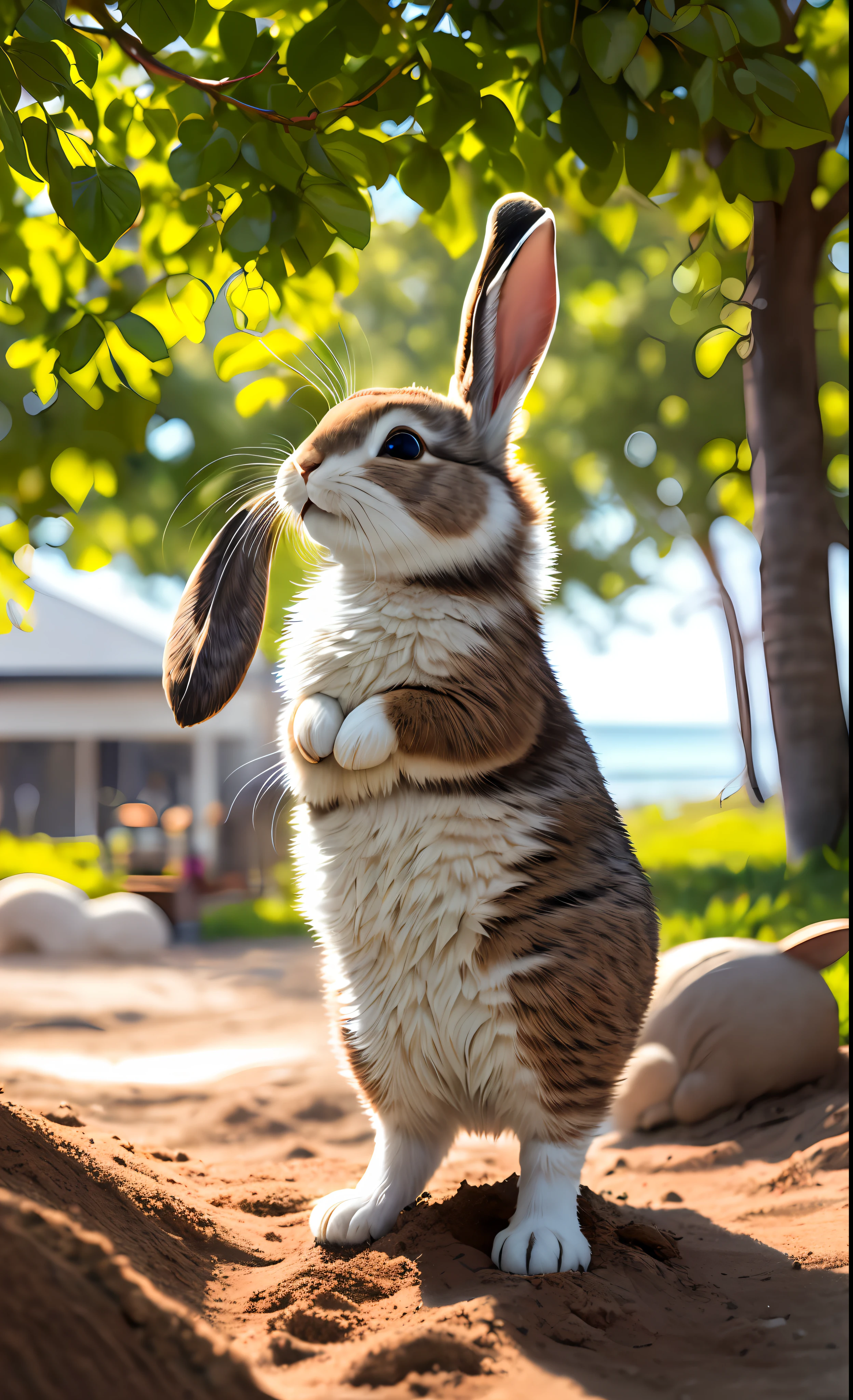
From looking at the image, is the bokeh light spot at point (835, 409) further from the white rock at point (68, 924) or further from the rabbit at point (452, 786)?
the white rock at point (68, 924)

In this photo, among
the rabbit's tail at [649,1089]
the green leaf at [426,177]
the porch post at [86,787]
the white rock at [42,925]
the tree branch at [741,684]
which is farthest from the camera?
the porch post at [86,787]

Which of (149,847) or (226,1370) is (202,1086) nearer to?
(226,1370)

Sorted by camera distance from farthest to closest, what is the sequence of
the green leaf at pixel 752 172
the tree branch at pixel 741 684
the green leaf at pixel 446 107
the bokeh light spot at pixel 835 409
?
the bokeh light spot at pixel 835 409 < the tree branch at pixel 741 684 < the green leaf at pixel 752 172 < the green leaf at pixel 446 107

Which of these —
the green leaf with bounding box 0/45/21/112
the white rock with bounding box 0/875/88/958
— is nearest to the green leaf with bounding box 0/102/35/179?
the green leaf with bounding box 0/45/21/112

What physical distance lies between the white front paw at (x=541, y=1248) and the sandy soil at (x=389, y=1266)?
0.05 meters

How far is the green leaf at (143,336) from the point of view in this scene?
7.51ft

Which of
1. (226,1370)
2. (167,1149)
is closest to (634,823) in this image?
(167,1149)

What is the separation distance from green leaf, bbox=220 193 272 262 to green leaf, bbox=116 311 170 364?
0.29 m

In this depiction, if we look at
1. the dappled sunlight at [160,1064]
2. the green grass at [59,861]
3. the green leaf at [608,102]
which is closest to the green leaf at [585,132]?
the green leaf at [608,102]

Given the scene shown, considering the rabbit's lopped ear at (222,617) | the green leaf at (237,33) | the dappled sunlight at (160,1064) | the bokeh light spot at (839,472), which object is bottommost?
the dappled sunlight at (160,1064)

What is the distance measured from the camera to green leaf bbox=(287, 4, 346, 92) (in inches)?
88.4

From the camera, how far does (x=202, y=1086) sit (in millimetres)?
4535

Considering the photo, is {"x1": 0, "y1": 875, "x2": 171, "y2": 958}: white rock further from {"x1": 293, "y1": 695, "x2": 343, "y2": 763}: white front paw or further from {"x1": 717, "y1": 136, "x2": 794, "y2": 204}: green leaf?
{"x1": 717, "y1": 136, "x2": 794, "y2": 204}: green leaf

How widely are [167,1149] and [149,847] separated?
9.78m
